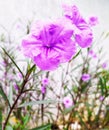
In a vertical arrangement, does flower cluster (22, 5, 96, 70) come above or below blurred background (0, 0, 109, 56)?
above

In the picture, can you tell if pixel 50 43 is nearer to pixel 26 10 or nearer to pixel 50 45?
pixel 50 45

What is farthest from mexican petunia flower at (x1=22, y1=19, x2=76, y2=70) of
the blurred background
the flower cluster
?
the blurred background

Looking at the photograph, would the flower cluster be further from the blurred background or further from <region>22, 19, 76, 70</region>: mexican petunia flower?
the blurred background

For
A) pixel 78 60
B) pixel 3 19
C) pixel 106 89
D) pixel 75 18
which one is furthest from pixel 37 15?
pixel 75 18

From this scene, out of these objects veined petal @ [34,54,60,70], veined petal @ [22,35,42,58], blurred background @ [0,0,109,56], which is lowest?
blurred background @ [0,0,109,56]

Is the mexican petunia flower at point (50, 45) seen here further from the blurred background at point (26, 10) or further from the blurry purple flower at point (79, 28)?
the blurred background at point (26, 10)

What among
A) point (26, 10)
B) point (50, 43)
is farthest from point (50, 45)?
point (26, 10)
